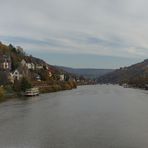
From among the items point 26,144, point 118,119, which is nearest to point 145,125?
point 118,119

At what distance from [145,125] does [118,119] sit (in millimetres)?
3229

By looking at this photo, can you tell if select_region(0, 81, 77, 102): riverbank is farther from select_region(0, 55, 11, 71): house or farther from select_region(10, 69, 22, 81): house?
select_region(0, 55, 11, 71): house

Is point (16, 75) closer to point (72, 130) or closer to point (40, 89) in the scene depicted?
point (40, 89)

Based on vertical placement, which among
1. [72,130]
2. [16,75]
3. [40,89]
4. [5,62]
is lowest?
[72,130]

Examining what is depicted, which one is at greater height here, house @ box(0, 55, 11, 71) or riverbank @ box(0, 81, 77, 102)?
house @ box(0, 55, 11, 71)

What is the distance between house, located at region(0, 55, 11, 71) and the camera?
235 feet

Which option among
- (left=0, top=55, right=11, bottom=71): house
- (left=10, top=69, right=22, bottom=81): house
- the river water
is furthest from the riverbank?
the river water

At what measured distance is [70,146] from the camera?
19.0m

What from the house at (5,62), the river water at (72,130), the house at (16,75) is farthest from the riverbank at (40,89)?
the river water at (72,130)

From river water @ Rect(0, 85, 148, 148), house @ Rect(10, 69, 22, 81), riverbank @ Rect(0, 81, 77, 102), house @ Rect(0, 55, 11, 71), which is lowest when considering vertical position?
river water @ Rect(0, 85, 148, 148)

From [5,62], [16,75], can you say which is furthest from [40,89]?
[5,62]

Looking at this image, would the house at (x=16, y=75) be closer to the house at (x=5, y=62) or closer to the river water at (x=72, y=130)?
the house at (x=5, y=62)

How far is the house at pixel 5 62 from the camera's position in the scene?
71.5 meters

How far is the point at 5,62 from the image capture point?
239 ft
